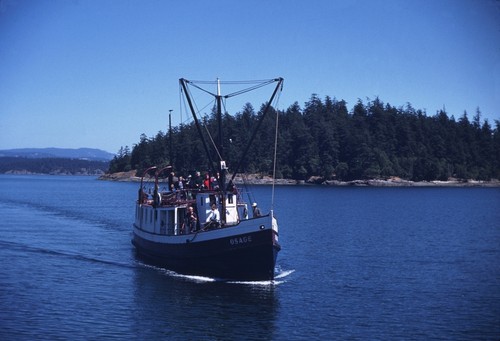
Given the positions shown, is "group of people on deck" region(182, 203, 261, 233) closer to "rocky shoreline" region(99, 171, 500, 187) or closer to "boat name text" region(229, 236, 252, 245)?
"boat name text" region(229, 236, 252, 245)

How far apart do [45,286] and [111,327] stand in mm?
9644

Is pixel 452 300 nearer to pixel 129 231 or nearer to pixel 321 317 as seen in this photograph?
pixel 321 317

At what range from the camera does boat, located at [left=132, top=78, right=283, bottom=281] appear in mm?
32719

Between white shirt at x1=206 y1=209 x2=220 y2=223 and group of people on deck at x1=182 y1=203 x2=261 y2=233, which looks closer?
group of people on deck at x1=182 y1=203 x2=261 y2=233

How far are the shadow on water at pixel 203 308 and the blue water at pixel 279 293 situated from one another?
55 mm

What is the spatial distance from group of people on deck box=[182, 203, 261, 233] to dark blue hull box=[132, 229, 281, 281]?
1190mm

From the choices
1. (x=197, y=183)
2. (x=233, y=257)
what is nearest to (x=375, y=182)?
(x=197, y=183)

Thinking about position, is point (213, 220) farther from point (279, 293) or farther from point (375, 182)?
point (375, 182)

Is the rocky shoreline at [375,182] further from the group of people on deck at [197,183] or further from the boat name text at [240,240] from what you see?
the boat name text at [240,240]

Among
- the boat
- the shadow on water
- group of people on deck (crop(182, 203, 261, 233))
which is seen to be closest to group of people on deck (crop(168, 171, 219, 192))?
the boat

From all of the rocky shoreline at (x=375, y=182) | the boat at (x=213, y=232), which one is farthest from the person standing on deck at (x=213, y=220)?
the rocky shoreline at (x=375, y=182)

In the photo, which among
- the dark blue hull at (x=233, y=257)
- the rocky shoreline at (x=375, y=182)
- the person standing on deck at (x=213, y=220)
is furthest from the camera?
the rocky shoreline at (x=375, y=182)

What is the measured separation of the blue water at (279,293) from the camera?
25922 millimetres

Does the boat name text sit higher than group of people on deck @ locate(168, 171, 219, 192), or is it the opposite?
group of people on deck @ locate(168, 171, 219, 192)
